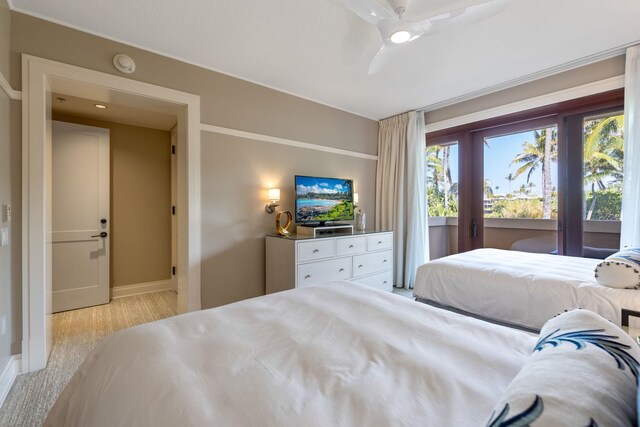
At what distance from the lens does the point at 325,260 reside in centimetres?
317

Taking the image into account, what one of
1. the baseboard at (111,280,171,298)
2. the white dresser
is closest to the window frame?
the white dresser

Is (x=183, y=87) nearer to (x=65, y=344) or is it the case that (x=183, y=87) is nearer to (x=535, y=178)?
(x=65, y=344)

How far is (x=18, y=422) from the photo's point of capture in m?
1.62

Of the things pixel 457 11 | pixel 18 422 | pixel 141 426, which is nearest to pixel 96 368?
pixel 141 426

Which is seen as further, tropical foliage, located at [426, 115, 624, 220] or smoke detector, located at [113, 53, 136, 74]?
tropical foliage, located at [426, 115, 624, 220]

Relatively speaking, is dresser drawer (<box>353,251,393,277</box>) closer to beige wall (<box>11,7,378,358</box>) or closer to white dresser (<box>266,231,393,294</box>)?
white dresser (<box>266,231,393,294</box>)

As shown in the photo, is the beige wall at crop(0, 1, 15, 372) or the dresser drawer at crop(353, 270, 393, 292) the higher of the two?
the beige wall at crop(0, 1, 15, 372)

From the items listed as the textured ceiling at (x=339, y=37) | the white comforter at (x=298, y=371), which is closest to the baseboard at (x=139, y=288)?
the textured ceiling at (x=339, y=37)

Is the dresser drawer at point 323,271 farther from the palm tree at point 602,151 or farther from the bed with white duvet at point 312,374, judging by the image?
the palm tree at point 602,151

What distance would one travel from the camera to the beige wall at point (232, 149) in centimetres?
238

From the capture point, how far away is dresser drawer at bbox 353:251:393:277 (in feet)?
11.6

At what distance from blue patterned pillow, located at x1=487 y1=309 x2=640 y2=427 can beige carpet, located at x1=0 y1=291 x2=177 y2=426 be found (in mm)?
2448

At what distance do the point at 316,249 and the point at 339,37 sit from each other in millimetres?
2054

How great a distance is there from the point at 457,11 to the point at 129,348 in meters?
2.48
